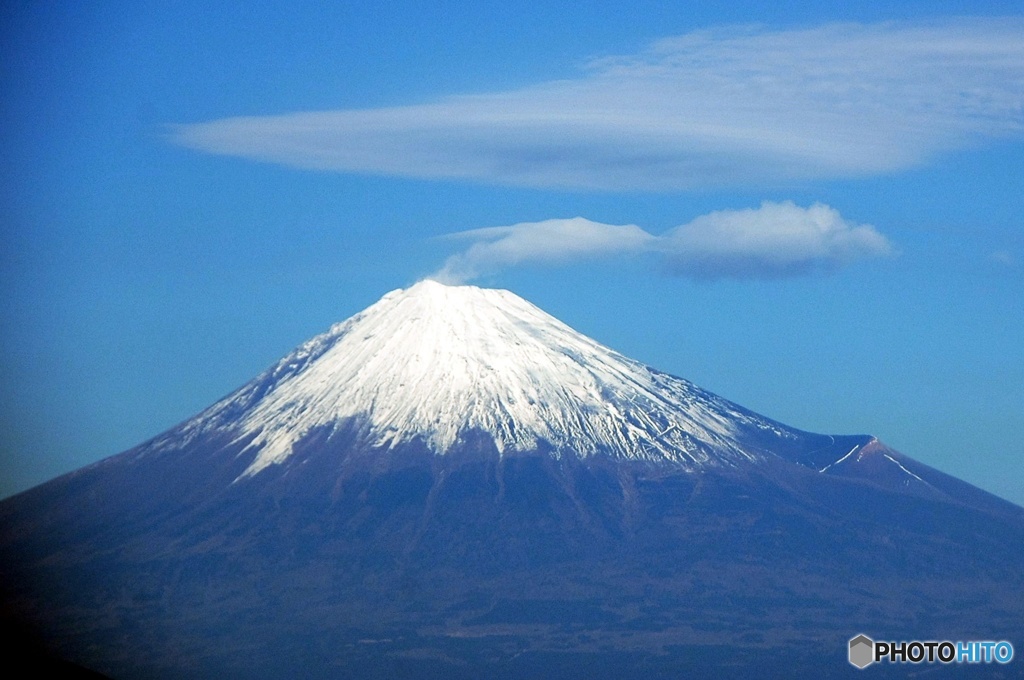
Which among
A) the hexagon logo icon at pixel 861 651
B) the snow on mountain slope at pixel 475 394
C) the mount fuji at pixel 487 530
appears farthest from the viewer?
the snow on mountain slope at pixel 475 394

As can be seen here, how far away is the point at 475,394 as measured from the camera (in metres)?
102

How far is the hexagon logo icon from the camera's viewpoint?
82.2m

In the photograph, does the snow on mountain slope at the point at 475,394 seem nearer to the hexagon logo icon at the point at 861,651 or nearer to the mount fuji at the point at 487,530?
the mount fuji at the point at 487,530

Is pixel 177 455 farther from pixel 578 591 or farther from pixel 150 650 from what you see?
pixel 578 591

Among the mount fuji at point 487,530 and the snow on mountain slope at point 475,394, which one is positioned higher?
the snow on mountain slope at point 475,394

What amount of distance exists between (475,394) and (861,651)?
28234 mm

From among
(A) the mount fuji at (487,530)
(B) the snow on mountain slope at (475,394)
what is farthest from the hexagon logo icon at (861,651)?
(B) the snow on mountain slope at (475,394)

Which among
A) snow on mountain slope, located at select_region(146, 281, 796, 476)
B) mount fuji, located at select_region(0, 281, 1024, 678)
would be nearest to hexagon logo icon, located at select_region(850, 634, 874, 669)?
mount fuji, located at select_region(0, 281, 1024, 678)

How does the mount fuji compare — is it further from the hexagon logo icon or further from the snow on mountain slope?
the hexagon logo icon

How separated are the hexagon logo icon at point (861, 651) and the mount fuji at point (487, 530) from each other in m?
0.56

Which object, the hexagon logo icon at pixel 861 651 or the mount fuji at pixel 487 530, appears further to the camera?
the mount fuji at pixel 487 530

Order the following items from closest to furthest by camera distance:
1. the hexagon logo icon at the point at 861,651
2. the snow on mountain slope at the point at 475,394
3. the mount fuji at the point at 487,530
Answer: the hexagon logo icon at the point at 861,651
the mount fuji at the point at 487,530
the snow on mountain slope at the point at 475,394

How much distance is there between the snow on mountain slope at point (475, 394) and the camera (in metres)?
100

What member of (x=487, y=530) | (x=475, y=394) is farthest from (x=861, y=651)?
(x=475, y=394)
